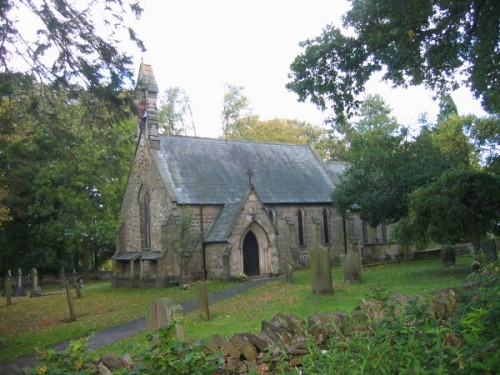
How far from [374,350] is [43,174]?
34960 mm

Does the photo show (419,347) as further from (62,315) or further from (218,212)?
(218,212)

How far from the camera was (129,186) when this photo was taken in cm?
3109

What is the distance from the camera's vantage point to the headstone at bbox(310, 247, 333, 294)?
15.1 m

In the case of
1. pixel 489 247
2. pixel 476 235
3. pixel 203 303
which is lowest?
pixel 203 303

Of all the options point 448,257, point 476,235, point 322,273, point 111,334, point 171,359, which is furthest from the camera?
point 448,257

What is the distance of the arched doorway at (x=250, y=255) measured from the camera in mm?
27172

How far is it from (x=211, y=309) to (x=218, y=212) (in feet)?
42.5

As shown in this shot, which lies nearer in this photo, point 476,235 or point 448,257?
point 476,235

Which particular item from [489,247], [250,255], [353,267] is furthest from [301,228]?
[489,247]

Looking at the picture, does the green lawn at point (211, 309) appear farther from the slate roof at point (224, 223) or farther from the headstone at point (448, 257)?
the slate roof at point (224, 223)

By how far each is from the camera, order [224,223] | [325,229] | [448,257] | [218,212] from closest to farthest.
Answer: [448,257]
[224,223]
[218,212]
[325,229]

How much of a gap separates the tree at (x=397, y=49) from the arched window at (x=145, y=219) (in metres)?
18.8

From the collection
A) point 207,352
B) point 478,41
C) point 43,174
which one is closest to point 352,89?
point 478,41

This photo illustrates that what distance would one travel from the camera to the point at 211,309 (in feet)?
50.1
